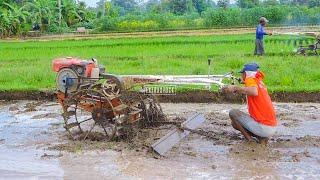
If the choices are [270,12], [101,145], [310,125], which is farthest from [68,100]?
[270,12]

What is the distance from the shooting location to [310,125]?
1084 centimetres

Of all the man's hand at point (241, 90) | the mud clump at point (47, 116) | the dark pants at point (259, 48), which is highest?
the man's hand at point (241, 90)

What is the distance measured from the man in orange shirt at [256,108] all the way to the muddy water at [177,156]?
265 mm

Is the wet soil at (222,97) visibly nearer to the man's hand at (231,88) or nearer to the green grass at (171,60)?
the green grass at (171,60)

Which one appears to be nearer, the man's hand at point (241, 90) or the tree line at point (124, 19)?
the man's hand at point (241, 90)

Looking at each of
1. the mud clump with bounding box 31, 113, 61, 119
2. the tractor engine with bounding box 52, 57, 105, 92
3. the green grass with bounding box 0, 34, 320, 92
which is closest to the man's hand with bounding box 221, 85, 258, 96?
the tractor engine with bounding box 52, 57, 105, 92

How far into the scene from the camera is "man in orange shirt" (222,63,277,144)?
29.0 feet

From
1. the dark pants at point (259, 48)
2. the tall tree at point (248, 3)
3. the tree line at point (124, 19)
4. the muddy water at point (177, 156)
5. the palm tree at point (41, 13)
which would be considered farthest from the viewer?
the tall tree at point (248, 3)

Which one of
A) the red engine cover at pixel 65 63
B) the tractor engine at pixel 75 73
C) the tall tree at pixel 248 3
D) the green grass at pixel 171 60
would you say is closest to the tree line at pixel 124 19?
the green grass at pixel 171 60

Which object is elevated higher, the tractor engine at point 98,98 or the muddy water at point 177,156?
the tractor engine at point 98,98

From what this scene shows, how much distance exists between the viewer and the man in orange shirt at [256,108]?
884cm

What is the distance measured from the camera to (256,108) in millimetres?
9070

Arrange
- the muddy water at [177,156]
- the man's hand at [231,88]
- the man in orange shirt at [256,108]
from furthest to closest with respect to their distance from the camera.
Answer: the man in orange shirt at [256,108] < the man's hand at [231,88] < the muddy water at [177,156]

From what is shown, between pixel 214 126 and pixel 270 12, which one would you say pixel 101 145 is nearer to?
pixel 214 126
